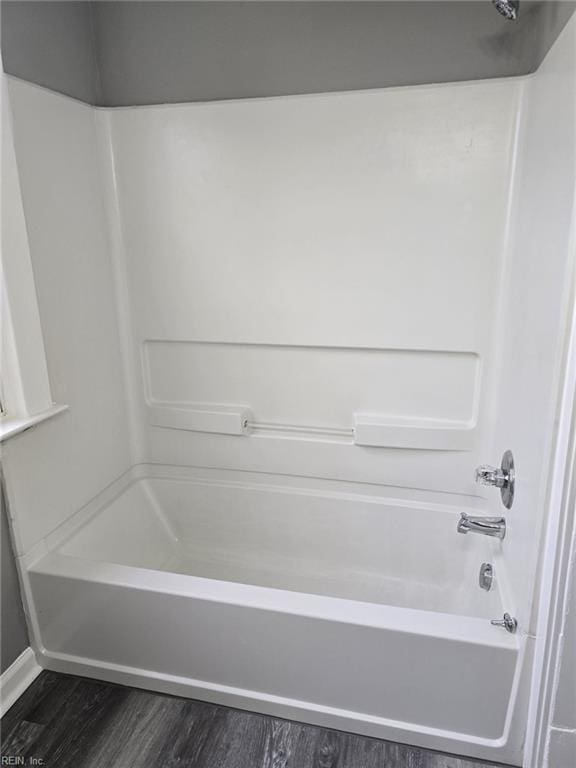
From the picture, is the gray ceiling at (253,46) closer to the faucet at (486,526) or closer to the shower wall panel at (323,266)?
the shower wall panel at (323,266)

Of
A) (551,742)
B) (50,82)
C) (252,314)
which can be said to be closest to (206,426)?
(252,314)

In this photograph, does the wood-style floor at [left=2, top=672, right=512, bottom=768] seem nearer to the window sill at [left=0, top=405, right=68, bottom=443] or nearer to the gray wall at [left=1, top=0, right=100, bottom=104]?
the window sill at [left=0, top=405, right=68, bottom=443]

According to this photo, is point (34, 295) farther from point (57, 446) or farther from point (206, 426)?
point (206, 426)

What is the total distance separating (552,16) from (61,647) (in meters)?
2.41

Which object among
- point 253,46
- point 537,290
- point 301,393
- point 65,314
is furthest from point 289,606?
point 253,46

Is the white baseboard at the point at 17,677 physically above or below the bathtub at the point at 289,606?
below

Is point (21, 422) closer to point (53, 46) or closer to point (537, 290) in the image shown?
point (53, 46)

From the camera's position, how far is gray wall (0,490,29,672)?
166cm

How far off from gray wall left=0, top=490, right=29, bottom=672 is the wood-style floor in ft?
0.49

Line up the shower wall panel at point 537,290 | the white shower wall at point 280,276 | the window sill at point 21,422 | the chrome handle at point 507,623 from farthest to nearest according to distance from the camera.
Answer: the white shower wall at point 280,276 < the window sill at point 21,422 < the chrome handle at point 507,623 < the shower wall panel at point 537,290

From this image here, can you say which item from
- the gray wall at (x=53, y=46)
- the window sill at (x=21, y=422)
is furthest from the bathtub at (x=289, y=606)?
the gray wall at (x=53, y=46)

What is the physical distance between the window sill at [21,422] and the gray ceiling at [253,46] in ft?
3.37

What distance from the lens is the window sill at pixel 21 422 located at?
1556 millimetres

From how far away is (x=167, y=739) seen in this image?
5.11ft
